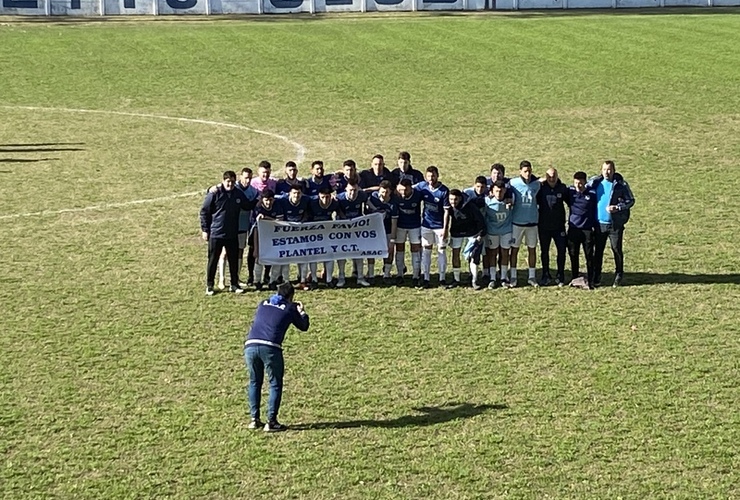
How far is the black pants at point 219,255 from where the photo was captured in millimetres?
20438

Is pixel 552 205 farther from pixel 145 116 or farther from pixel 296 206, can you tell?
pixel 145 116

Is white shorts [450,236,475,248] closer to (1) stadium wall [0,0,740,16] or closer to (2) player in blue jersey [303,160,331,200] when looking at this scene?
(2) player in blue jersey [303,160,331,200]

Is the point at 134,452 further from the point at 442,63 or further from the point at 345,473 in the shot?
the point at 442,63

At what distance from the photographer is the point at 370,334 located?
732 inches

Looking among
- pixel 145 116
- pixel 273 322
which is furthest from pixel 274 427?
pixel 145 116

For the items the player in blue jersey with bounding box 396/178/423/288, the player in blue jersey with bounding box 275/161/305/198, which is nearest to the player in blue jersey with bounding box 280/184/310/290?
the player in blue jersey with bounding box 275/161/305/198

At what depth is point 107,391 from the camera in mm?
16484

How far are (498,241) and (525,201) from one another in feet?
2.56

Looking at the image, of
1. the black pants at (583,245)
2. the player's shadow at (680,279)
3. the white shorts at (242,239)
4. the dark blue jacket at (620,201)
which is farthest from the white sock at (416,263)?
the player's shadow at (680,279)

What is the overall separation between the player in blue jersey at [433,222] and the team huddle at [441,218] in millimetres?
16

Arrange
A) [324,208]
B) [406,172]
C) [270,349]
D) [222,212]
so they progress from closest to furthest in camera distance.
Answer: [270,349], [222,212], [324,208], [406,172]

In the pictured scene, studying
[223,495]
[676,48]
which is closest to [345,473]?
[223,495]

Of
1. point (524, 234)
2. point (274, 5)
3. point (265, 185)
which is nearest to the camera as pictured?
point (524, 234)

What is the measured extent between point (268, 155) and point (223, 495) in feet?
61.4
